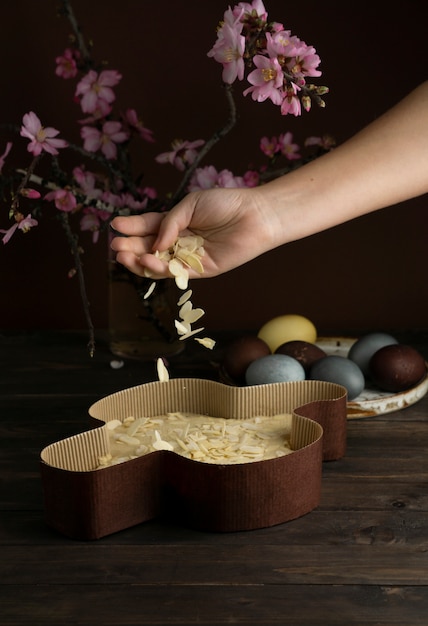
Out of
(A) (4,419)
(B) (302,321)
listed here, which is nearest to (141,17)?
(B) (302,321)

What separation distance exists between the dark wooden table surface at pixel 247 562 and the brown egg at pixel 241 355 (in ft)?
0.91

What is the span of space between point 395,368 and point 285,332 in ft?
0.87

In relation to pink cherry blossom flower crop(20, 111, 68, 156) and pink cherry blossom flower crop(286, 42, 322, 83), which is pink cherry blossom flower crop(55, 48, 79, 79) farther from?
pink cherry blossom flower crop(286, 42, 322, 83)

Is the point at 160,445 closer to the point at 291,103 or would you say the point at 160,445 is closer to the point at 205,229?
the point at 205,229

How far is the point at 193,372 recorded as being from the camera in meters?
1.75

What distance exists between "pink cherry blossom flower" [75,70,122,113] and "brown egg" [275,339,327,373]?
22.6 inches

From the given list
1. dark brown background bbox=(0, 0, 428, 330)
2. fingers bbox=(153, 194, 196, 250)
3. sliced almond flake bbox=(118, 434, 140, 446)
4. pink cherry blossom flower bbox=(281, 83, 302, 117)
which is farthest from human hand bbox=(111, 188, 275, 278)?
dark brown background bbox=(0, 0, 428, 330)

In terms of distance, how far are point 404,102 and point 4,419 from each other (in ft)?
2.64

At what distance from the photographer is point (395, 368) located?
1.52 metres

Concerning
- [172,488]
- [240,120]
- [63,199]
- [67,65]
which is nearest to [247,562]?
[172,488]

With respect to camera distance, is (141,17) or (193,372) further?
(141,17)

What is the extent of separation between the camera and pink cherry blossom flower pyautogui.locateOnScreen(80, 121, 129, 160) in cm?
173

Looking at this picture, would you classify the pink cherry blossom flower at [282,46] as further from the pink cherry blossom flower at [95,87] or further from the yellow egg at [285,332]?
the yellow egg at [285,332]

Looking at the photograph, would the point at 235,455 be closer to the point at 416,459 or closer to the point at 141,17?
the point at 416,459
